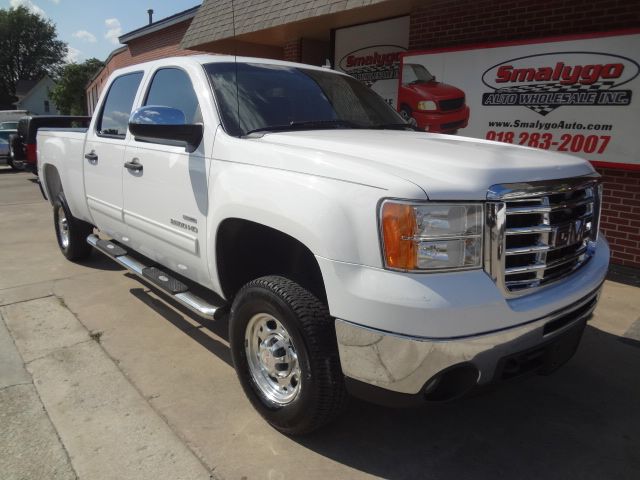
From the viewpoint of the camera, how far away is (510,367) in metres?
2.27

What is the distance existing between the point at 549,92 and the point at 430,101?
169 centimetres

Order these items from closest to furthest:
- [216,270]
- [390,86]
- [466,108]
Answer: [216,270] → [466,108] → [390,86]

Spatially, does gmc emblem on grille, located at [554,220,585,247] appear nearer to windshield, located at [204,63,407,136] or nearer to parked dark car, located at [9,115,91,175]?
windshield, located at [204,63,407,136]

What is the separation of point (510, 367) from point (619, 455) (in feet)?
3.08

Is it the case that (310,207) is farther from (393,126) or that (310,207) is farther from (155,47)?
(155,47)

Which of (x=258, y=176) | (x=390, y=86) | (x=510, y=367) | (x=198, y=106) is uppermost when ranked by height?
(x=390, y=86)

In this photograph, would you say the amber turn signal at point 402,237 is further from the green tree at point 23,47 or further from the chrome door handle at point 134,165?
the green tree at point 23,47

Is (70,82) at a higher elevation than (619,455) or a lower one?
higher

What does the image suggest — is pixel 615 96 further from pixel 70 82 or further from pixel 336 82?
pixel 70 82

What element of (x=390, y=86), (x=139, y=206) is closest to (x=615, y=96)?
(x=390, y=86)

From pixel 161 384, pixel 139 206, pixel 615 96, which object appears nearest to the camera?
pixel 161 384

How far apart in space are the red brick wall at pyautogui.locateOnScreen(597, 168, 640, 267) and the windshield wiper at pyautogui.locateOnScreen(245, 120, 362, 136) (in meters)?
3.61

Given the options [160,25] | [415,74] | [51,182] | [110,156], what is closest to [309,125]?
[110,156]

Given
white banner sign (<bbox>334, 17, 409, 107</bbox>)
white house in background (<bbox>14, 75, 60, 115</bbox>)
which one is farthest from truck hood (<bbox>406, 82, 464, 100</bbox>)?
white house in background (<bbox>14, 75, 60, 115</bbox>)
